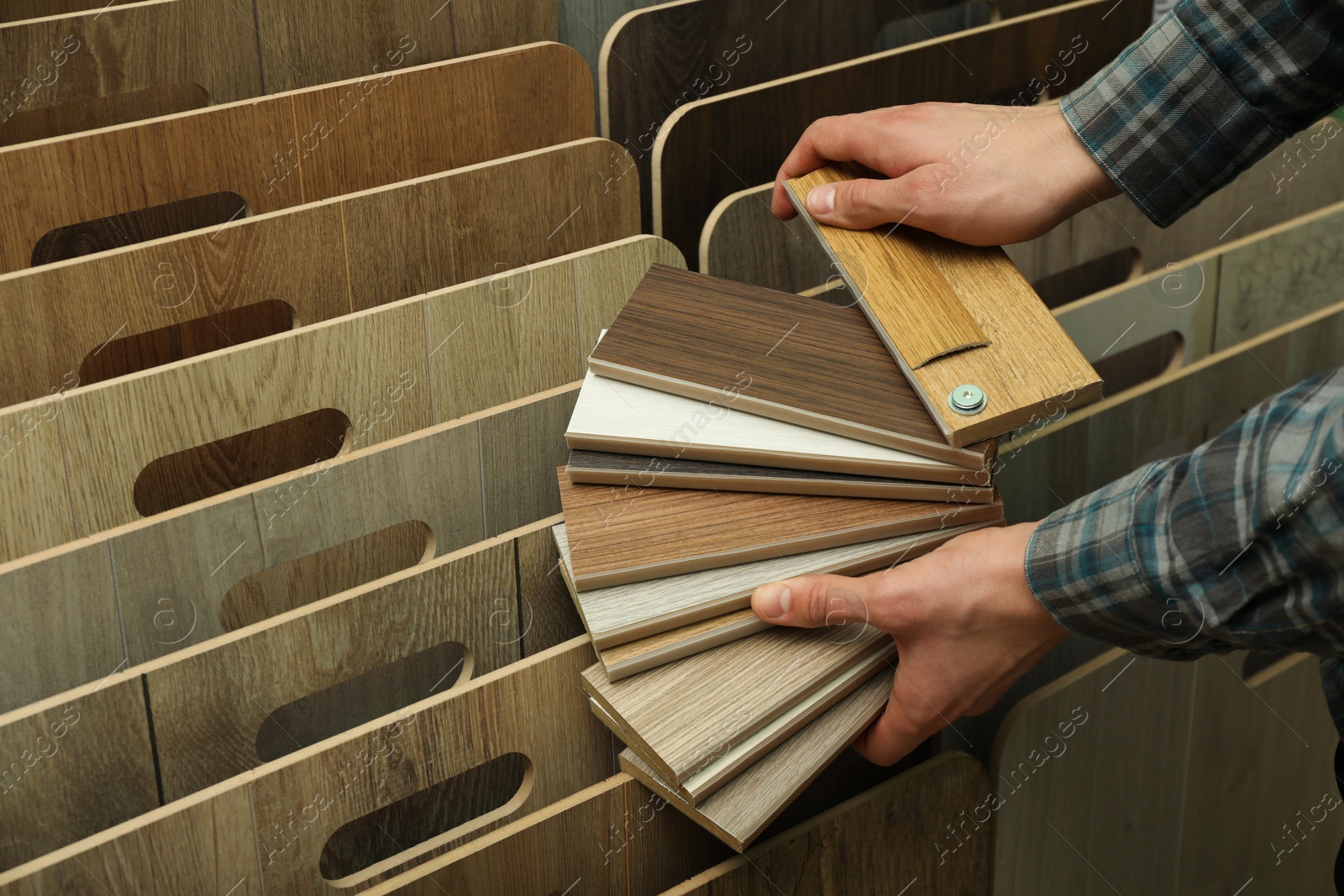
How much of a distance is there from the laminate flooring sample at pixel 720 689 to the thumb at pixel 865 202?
0.30 metres

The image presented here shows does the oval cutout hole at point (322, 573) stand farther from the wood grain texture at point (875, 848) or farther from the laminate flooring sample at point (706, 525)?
the wood grain texture at point (875, 848)

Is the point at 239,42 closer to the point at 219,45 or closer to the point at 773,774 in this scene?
the point at 219,45

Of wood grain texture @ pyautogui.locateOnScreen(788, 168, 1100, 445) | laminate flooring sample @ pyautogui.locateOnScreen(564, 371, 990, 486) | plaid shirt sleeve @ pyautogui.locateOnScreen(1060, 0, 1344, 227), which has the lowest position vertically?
laminate flooring sample @ pyautogui.locateOnScreen(564, 371, 990, 486)

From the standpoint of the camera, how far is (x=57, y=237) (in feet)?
3.16

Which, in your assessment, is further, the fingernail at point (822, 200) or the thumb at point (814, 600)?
the fingernail at point (822, 200)

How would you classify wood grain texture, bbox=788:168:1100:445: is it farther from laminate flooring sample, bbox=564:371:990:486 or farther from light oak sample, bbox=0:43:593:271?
light oak sample, bbox=0:43:593:271

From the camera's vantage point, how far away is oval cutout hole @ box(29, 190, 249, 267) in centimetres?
96

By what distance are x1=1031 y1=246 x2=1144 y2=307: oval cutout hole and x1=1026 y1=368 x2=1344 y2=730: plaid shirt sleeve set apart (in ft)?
2.52

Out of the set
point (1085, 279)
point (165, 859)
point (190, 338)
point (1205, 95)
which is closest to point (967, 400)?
point (1205, 95)

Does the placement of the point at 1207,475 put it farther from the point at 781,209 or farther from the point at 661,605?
the point at 781,209

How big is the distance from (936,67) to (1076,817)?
73cm

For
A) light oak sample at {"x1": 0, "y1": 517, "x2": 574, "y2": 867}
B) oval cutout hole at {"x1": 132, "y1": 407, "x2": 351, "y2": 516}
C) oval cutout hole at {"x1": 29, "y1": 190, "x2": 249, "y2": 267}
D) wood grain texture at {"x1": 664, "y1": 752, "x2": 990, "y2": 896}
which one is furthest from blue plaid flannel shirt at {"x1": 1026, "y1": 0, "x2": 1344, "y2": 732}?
oval cutout hole at {"x1": 29, "y1": 190, "x2": 249, "y2": 267}

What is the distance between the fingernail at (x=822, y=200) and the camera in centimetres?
86

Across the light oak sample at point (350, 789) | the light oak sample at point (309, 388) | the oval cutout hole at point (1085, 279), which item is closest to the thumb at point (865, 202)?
the light oak sample at point (309, 388)
